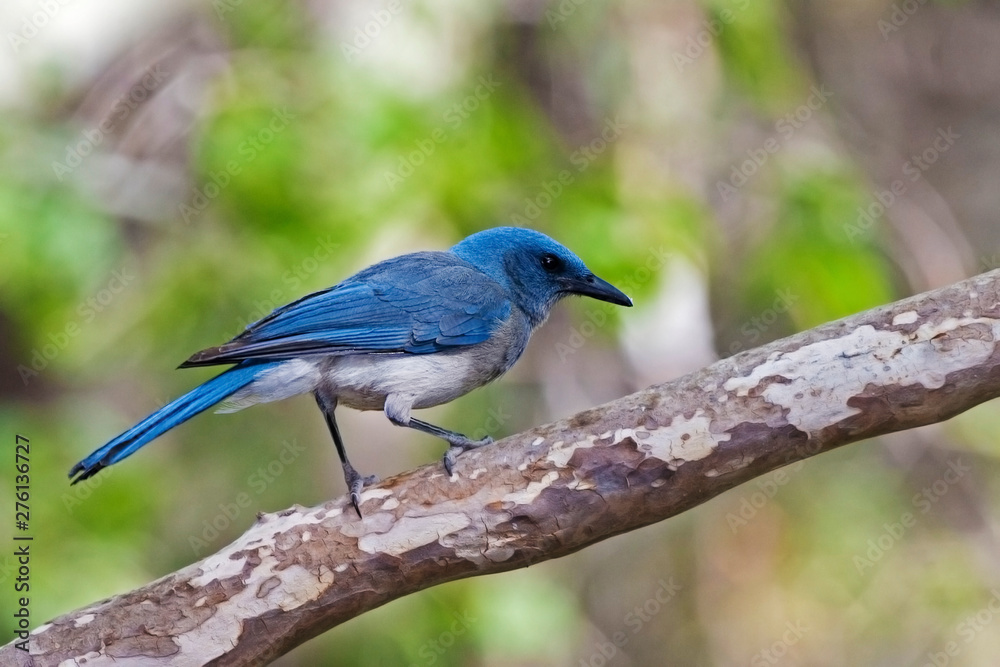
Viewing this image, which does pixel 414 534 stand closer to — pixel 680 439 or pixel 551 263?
pixel 680 439

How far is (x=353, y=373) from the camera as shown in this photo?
3973mm

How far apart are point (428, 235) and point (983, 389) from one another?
2.50 meters

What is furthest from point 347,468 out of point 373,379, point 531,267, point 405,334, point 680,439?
point 531,267

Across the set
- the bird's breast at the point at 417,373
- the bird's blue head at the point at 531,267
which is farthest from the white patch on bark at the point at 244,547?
the bird's blue head at the point at 531,267

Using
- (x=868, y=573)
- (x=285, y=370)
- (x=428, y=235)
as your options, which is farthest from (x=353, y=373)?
(x=868, y=573)

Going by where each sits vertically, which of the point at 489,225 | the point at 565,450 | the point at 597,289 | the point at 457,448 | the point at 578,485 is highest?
the point at 489,225

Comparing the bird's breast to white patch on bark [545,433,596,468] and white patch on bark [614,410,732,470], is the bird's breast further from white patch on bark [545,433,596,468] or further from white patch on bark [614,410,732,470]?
white patch on bark [614,410,732,470]

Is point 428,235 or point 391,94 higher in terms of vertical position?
point 391,94

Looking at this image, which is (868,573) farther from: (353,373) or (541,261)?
(353,373)

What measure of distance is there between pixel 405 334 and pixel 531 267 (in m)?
0.81

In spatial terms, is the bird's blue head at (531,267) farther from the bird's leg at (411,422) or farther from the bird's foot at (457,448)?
the bird's foot at (457,448)

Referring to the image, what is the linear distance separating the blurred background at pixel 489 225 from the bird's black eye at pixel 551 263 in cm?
14

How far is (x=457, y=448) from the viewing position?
134 inches

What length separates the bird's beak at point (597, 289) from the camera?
4375 mm
